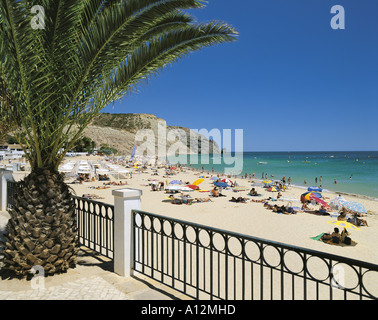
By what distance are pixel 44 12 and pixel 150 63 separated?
184 cm

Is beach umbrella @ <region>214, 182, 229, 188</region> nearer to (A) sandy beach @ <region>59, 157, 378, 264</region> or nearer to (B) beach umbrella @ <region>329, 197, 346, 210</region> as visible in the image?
(A) sandy beach @ <region>59, 157, 378, 264</region>

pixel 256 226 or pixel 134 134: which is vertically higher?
Result: pixel 134 134

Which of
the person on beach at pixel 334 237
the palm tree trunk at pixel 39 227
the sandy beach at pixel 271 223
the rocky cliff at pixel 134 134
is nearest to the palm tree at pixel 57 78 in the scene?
the palm tree trunk at pixel 39 227

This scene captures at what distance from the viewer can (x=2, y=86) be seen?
191 inches

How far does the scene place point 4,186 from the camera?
10.1m

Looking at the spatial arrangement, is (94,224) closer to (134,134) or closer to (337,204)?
(337,204)

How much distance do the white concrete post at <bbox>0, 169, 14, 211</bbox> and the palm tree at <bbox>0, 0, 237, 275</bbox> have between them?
5.96 metres

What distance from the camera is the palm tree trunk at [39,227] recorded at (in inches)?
176

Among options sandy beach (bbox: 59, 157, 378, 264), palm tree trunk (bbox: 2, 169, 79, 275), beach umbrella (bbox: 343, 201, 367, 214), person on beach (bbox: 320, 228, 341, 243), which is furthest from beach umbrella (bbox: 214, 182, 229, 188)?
palm tree trunk (bbox: 2, 169, 79, 275)

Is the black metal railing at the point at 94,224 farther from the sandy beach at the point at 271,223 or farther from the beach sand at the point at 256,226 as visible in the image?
the sandy beach at the point at 271,223

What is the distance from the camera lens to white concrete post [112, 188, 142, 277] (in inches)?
191

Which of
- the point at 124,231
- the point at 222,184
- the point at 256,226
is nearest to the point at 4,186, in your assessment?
the point at 124,231

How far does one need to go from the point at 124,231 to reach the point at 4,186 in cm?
767
